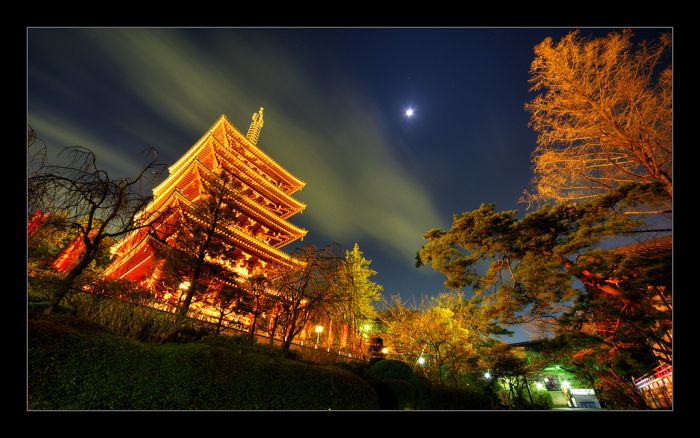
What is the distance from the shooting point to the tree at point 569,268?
5297mm

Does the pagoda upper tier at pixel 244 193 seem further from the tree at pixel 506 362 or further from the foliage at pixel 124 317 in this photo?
the tree at pixel 506 362

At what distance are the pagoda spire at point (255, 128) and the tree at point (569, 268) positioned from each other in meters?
16.2

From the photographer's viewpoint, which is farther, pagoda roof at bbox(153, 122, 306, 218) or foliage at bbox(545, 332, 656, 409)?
pagoda roof at bbox(153, 122, 306, 218)

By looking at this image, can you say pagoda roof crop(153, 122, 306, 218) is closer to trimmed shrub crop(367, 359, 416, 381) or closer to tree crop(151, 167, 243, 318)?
tree crop(151, 167, 243, 318)

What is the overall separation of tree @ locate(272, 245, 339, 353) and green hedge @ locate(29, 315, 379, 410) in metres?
3.61

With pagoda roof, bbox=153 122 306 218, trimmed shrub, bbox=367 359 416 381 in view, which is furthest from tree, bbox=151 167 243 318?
pagoda roof, bbox=153 122 306 218

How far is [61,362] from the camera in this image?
2508mm

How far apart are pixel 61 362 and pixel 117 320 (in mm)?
1920

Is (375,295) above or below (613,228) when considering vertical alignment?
above

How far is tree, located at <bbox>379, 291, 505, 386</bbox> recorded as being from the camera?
12.1 metres

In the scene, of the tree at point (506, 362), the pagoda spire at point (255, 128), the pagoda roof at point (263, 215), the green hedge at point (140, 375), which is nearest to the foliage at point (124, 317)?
the green hedge at point (140, 375)

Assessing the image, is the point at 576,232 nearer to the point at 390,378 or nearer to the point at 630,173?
the point at 630,173

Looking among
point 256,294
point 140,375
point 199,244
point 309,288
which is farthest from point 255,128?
point 140,375
